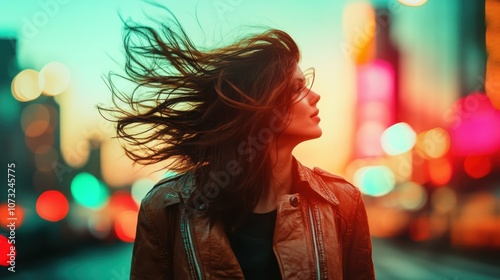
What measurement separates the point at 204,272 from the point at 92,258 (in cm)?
1390

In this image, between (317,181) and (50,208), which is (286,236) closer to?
(317,181)

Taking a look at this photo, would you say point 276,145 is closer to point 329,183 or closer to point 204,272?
point 329,183

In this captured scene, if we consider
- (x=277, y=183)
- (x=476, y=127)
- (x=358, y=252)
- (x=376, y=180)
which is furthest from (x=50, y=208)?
(x=376, y=180)

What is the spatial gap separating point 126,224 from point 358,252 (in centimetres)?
1734

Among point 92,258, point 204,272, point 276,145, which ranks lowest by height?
point 92,258

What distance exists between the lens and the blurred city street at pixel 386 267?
11820 mm

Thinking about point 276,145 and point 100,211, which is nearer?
point 276,145

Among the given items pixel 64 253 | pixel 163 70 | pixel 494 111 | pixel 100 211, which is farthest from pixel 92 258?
pixel 494 111

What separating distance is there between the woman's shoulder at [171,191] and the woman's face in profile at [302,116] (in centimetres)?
51

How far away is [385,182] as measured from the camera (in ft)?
88.5

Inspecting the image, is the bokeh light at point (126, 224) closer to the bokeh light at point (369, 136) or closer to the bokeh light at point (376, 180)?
the bokeh light at point (376, 180)

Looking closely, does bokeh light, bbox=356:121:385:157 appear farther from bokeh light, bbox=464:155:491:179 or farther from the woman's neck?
the woman's neck

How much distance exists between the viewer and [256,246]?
2.72 meters

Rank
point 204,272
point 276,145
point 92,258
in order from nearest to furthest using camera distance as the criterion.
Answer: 1. point 204,272
2. point 276,145
3. point 92,258
